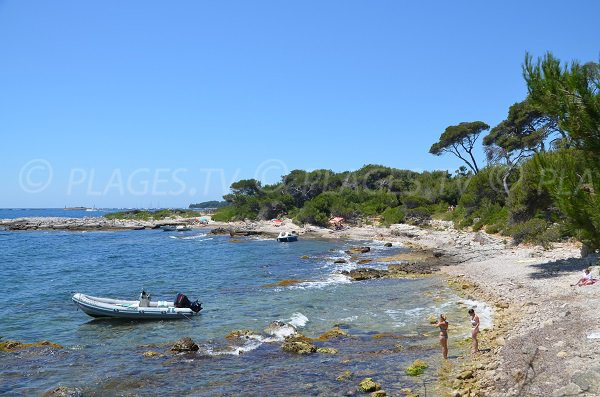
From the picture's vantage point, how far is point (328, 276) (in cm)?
2938

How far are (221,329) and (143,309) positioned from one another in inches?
166

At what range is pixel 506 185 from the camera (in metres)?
44.7

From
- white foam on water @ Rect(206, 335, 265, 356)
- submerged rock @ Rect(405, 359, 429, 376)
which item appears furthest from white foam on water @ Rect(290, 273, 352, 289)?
submerged rock @ Rect(405, 359, 429, 376)

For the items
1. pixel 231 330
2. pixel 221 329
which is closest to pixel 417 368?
pixel 231 330

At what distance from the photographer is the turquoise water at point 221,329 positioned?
12047 mm

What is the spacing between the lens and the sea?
39.1 ft

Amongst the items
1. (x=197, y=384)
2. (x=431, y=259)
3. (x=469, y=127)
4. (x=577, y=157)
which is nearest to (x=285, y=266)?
(x=431, y=259)

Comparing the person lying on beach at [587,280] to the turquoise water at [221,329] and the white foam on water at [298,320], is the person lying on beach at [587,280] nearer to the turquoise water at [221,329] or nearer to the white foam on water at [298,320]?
the turquoise water at [221,329]

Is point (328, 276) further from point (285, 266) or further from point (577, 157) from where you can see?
point (577, 157)

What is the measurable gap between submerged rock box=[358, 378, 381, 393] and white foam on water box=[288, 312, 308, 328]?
6755 mm

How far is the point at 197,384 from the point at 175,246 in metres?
45.6

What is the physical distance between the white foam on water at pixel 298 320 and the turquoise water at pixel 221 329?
8cm

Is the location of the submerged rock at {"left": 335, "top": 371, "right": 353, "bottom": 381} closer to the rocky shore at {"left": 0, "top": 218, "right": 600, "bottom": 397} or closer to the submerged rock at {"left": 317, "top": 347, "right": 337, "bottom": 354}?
the submerged rock at {"left": 317, "top": 347, "right": 337, "bottom": 354}

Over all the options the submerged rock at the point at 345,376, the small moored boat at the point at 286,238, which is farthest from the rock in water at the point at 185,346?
the small moored boat at the point at 286,238
